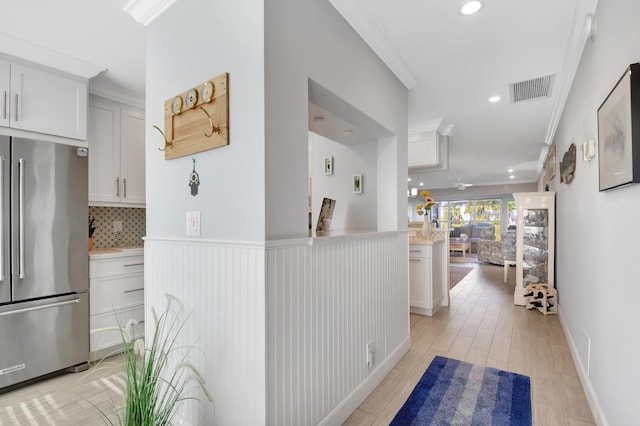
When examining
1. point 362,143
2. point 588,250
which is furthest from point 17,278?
point 588,250

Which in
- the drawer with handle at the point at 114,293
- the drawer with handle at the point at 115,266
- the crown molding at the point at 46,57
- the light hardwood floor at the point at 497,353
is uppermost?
the crown molding at the point at 46,57

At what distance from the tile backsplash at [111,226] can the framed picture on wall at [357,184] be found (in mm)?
2419

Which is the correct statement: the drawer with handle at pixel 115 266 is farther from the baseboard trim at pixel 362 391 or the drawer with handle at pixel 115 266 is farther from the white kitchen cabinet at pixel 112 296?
the baseboard trim at pixel 362 391

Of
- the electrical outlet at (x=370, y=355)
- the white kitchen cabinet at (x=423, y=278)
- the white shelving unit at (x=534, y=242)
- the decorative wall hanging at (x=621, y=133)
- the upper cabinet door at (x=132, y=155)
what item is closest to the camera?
the decorative wall hanging at (x=621, y=133)

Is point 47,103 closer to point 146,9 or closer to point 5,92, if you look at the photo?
point 5,92

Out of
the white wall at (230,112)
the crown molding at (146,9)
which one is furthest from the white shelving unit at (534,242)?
the crown molding at (146,9)

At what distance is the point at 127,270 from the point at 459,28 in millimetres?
3364

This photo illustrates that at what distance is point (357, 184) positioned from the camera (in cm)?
314

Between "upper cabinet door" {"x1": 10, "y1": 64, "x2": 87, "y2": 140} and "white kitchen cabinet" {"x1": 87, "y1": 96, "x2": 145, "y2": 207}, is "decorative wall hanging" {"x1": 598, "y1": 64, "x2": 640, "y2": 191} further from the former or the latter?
"white kitchen cabinet" {"x1": 87, "y1": 96, "x2": 145, "y2": 207}

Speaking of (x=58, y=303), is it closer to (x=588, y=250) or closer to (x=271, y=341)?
(x=271, y=341)

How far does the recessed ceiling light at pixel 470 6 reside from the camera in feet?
5.84

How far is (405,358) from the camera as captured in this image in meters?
2.67

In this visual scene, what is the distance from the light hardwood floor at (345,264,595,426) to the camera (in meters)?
1.94

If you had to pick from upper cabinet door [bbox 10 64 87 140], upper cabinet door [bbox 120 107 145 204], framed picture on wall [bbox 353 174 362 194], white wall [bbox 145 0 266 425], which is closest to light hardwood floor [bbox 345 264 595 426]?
white wall [bbox 145 0 266 425]
